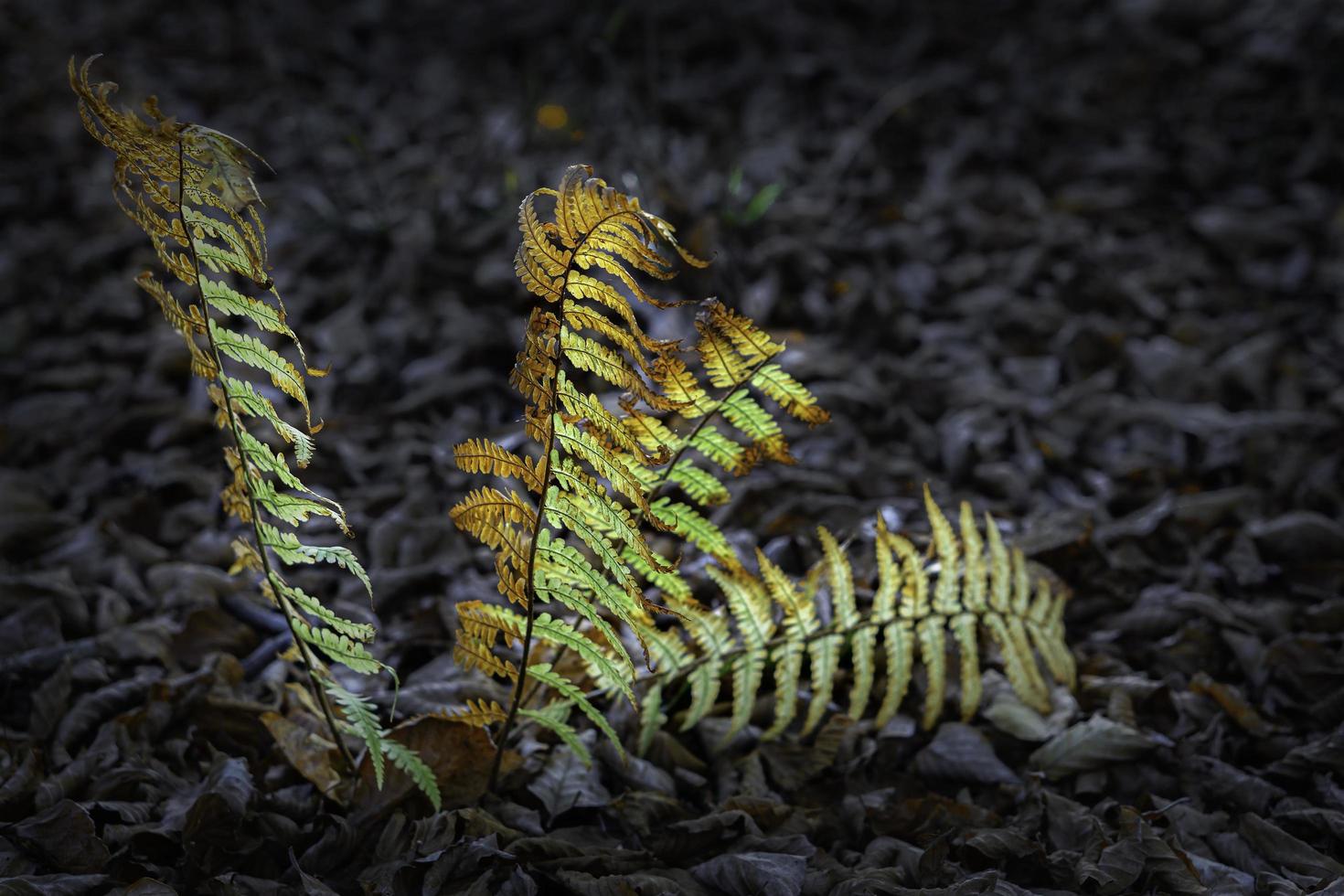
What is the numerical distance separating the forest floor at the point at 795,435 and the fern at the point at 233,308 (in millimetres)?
298

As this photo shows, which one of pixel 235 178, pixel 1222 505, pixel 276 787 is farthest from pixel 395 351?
pixel 1222 505

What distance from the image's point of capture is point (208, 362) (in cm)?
134

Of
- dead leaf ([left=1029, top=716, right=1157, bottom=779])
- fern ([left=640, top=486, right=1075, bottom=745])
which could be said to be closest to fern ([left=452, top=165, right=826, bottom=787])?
fern ([left=640, top=486, right=1075, bottom=745])

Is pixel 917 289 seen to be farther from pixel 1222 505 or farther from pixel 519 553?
pixel 519 553

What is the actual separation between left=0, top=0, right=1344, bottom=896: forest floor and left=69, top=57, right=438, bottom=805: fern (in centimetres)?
30

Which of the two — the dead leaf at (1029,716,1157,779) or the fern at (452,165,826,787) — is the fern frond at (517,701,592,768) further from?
the dead leaf at (1029,716,1157,779)

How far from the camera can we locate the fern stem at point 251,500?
1.27 metres

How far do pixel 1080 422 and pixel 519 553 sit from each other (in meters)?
1.82

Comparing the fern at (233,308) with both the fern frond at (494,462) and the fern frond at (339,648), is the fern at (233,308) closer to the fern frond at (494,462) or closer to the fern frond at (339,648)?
the fern frond at (339,648)

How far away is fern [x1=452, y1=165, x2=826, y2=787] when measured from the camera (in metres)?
1.29

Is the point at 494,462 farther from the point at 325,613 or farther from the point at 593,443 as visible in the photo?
the point at 325,613

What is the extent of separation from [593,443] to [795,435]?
1256mm

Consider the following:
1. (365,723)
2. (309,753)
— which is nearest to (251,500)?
(365,723)

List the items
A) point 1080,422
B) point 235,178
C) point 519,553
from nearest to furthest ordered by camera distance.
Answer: point 235,178
point 519,553
point 1080,422
